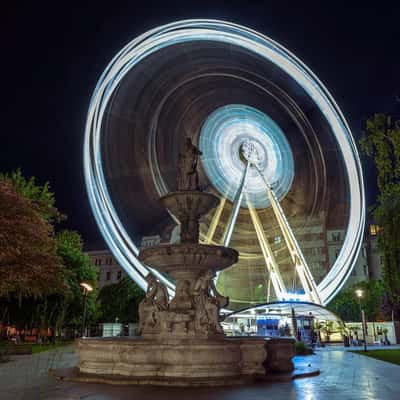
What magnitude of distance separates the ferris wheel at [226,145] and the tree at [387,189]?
9.20 m

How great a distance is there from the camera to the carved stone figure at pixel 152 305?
10.4 meters

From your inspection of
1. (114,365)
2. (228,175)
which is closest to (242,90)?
(228,175)

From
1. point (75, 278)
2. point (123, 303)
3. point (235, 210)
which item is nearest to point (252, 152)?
point (235, 210)

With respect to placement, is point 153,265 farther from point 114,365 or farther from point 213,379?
point 213,379

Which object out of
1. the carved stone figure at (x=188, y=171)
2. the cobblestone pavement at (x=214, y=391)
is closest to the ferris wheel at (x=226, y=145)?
the carved stone figure at (x=188, y=171)

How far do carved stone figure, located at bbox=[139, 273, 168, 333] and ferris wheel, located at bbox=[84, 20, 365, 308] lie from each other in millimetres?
9518

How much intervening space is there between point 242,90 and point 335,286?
12.1m

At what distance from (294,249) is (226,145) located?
6681 millimetres

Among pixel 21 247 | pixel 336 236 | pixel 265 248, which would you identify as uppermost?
pixel 336 236

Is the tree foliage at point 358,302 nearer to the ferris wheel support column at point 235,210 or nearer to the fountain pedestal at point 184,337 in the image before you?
the ferris wheel support column at point 235,210

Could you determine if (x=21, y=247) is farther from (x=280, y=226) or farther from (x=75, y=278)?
(x=280, y=226)

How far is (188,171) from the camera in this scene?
12055 millimetres

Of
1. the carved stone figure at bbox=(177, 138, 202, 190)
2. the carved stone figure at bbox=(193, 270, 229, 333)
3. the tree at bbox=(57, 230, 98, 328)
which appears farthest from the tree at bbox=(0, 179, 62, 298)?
the tree at bbox=(57, 230, 98, 328)

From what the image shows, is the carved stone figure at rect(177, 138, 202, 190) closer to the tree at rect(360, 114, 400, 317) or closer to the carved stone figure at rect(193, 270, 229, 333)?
the carved stone figure at rect(193, 270, 229, 333)
